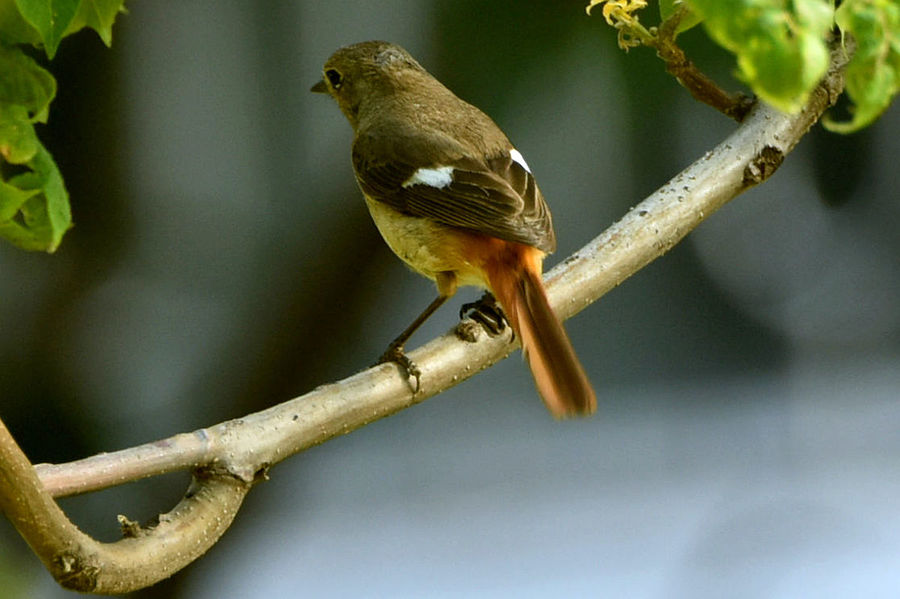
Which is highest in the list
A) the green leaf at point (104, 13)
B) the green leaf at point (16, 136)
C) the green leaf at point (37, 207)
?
the green leaf at point (104, 13)

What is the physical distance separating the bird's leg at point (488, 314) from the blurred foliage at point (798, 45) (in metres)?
1.79

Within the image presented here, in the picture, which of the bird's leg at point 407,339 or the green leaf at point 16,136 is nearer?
the green leaf at point 16,136

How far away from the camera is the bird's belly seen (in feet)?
11.0

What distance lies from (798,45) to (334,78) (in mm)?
3440

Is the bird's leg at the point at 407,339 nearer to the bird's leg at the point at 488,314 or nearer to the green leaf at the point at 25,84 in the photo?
the bird's leg at the point at 488,314

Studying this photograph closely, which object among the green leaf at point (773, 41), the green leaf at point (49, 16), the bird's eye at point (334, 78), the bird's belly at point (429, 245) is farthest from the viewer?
the bird's eye at point (334, 78)

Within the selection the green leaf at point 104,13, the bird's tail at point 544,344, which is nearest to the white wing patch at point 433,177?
the bird's tail at point 544,344

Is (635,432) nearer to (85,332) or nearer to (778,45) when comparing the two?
(85,332)

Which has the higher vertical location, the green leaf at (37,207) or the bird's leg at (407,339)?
the green leaf at (37,207)

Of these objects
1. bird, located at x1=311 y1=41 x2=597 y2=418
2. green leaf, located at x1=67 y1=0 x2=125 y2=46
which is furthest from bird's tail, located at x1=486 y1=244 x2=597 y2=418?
green leaf, located at x1=67 y1=0 x2=125 y2=46

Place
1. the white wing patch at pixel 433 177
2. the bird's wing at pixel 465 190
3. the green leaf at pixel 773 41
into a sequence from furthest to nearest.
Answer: the white wing patch at pixel 433 177 < the bird's wing at pixel 465 190 < the green leaf at pixel 773 41

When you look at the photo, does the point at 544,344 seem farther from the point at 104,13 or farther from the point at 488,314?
the point at 104,13

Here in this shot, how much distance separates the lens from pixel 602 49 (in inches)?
233

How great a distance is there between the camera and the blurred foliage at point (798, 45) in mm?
1066
